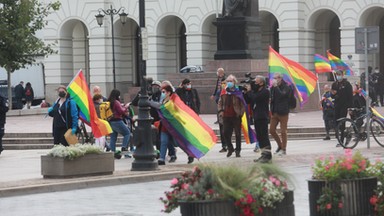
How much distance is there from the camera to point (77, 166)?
1906cm

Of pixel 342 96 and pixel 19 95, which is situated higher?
pixel 342 96

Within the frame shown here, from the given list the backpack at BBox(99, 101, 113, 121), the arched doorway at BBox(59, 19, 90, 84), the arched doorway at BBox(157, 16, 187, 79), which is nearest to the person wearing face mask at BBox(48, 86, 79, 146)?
the backpack at BBox(99, 101, 113, 121)

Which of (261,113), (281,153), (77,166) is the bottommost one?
(281,153)

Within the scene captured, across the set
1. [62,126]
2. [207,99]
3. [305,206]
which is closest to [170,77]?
[207,99]

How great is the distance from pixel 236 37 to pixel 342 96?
12306 mm

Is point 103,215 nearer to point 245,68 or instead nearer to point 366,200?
point 366,200

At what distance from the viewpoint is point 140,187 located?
18.5m

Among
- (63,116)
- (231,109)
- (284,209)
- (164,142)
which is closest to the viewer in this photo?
(284,209)

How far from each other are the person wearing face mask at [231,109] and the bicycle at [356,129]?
314cm

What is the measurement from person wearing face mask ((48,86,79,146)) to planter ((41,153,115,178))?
219cm

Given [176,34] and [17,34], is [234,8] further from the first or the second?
[176,34]

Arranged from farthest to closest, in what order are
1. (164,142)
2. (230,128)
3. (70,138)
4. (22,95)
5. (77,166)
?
1. (22,95)
2. (230,128)
3. (164,142)
4. (70,138)
5. (77,166)

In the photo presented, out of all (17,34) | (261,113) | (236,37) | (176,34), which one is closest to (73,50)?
(176,34)

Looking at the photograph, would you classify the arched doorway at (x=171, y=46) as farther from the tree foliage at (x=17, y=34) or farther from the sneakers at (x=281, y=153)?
the sneakers at (x=281, y=153)
